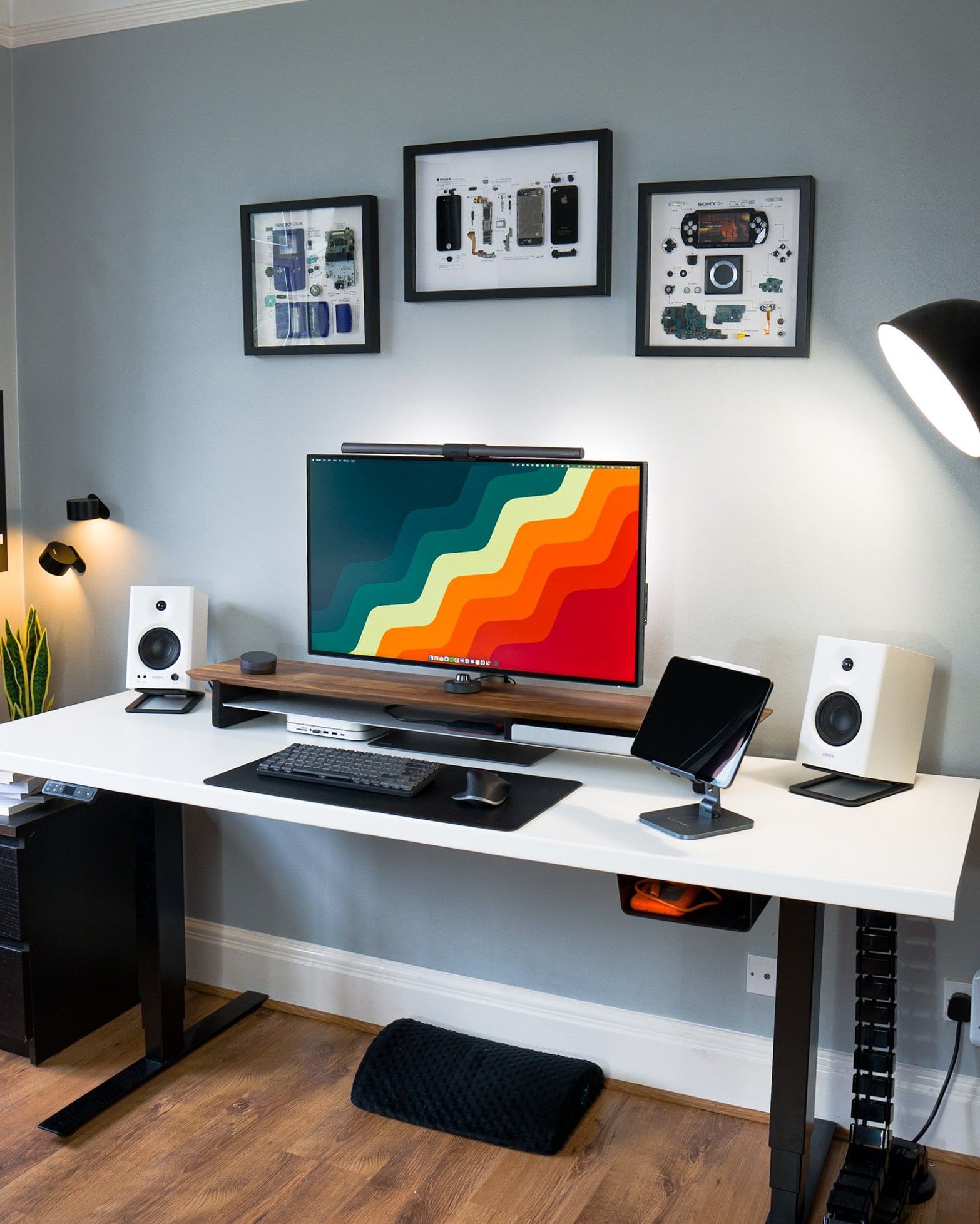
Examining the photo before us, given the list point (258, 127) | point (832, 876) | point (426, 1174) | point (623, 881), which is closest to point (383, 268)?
point (258, 127)

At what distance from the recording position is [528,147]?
2.32 m

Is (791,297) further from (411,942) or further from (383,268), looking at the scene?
(411,942)

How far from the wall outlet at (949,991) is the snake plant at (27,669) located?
2.22 m

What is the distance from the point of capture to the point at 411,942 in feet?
8.74

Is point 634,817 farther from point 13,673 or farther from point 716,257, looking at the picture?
point 13,673

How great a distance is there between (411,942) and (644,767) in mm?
830

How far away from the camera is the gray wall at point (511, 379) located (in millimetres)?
2107

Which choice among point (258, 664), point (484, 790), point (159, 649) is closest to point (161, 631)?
point (159, 649)

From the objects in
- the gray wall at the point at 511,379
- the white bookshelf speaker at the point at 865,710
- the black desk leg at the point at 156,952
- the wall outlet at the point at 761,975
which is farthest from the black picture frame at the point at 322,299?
the wall outlet at the point at 761,975

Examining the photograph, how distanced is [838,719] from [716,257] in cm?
91

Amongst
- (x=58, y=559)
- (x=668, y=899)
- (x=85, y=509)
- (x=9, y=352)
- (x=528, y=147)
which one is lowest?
(x=668, y=899)

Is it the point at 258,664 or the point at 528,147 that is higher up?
the point at 528,147

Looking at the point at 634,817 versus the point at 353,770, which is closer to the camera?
the point at 634,817

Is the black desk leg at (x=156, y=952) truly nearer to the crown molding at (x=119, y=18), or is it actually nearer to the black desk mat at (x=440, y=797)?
the black desk mat at (x=440, y=797)
